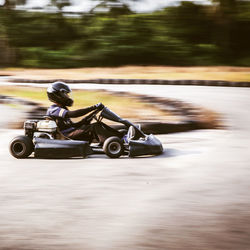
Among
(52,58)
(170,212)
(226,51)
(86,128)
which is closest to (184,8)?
(226,51)

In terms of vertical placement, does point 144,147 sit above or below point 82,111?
below

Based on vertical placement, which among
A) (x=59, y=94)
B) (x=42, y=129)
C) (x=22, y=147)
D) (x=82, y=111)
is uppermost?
(x=59, y=94)

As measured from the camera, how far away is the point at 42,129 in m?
6.15

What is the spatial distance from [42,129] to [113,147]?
906 millimetres

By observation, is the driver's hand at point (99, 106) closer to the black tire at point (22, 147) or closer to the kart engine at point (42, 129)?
the kart engine at point (42, 129)

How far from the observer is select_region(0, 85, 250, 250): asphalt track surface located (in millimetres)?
3400

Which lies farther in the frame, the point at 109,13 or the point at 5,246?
the point at 109,13

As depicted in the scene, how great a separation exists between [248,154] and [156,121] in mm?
2215

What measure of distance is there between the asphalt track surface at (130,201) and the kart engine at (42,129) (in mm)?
361

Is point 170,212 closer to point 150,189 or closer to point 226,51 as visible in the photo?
point 150,189

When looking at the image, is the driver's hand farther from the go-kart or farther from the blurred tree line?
the blurred tree line

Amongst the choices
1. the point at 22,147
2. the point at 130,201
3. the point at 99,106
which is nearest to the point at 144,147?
the point at 99,106

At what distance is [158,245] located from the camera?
328 centimetres

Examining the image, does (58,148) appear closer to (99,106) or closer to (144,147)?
(99,106)
